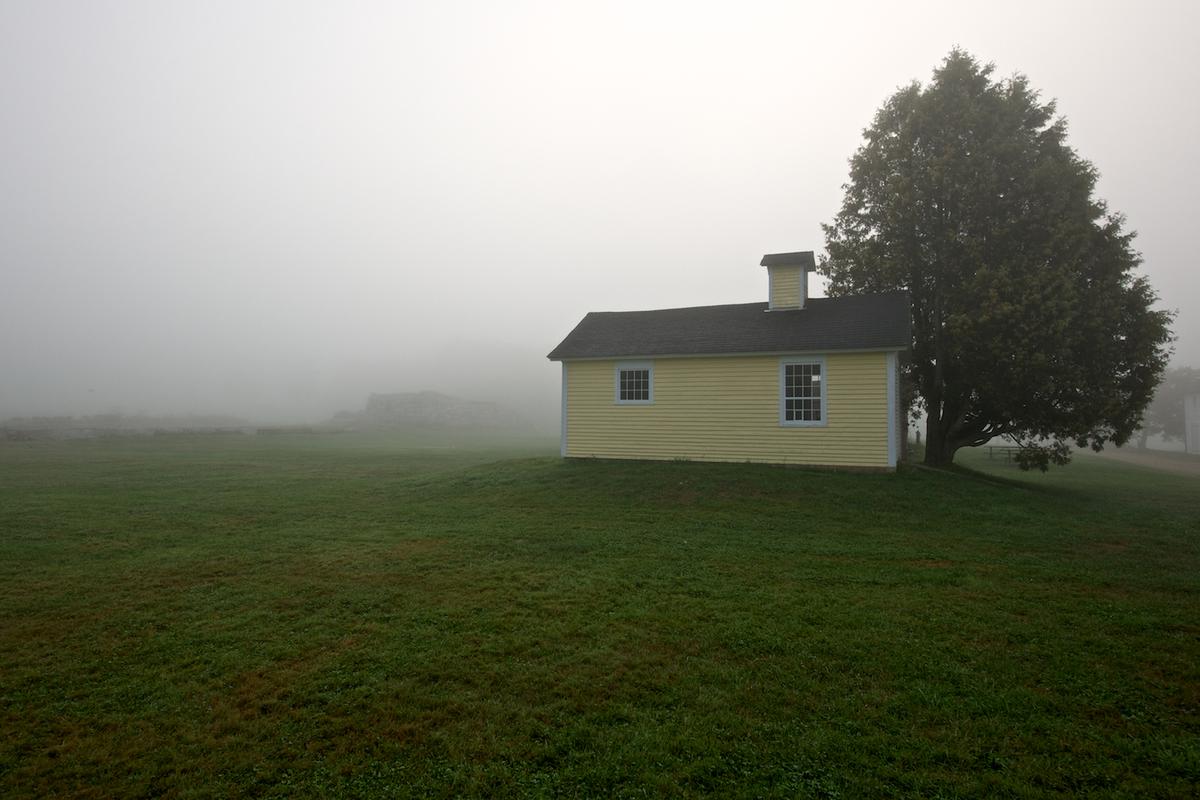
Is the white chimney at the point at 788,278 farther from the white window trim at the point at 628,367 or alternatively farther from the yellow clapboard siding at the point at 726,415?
the white window trim at the point at 628,367

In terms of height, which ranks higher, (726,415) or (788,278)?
(788,278)

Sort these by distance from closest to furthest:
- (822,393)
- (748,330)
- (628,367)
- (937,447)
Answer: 1. (822,393)
2. (748,330)
3. (628,367)
4. (937,447)

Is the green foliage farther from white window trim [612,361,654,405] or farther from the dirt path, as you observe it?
white window trim [612,361,654,405]

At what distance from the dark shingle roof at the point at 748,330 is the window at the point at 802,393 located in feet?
2.04

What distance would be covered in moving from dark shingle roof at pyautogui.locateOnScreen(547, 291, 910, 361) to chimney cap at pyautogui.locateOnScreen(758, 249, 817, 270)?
145 cm

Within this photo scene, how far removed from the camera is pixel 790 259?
21.0 m

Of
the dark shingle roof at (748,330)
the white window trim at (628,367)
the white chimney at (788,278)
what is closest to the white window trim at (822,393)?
the dark shingle roof at (748,330)

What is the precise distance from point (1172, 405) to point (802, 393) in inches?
2560

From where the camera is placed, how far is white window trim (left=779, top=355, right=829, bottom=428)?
1839 cm

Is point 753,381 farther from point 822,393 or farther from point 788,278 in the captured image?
point 788,278

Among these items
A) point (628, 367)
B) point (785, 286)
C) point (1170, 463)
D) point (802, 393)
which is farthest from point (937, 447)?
point (1170, 463)

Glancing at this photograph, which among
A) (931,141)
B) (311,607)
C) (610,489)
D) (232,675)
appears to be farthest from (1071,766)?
(931,141)

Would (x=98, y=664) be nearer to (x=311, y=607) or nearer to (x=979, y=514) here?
(x=311, y=607)

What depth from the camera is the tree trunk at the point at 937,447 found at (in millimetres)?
23328
